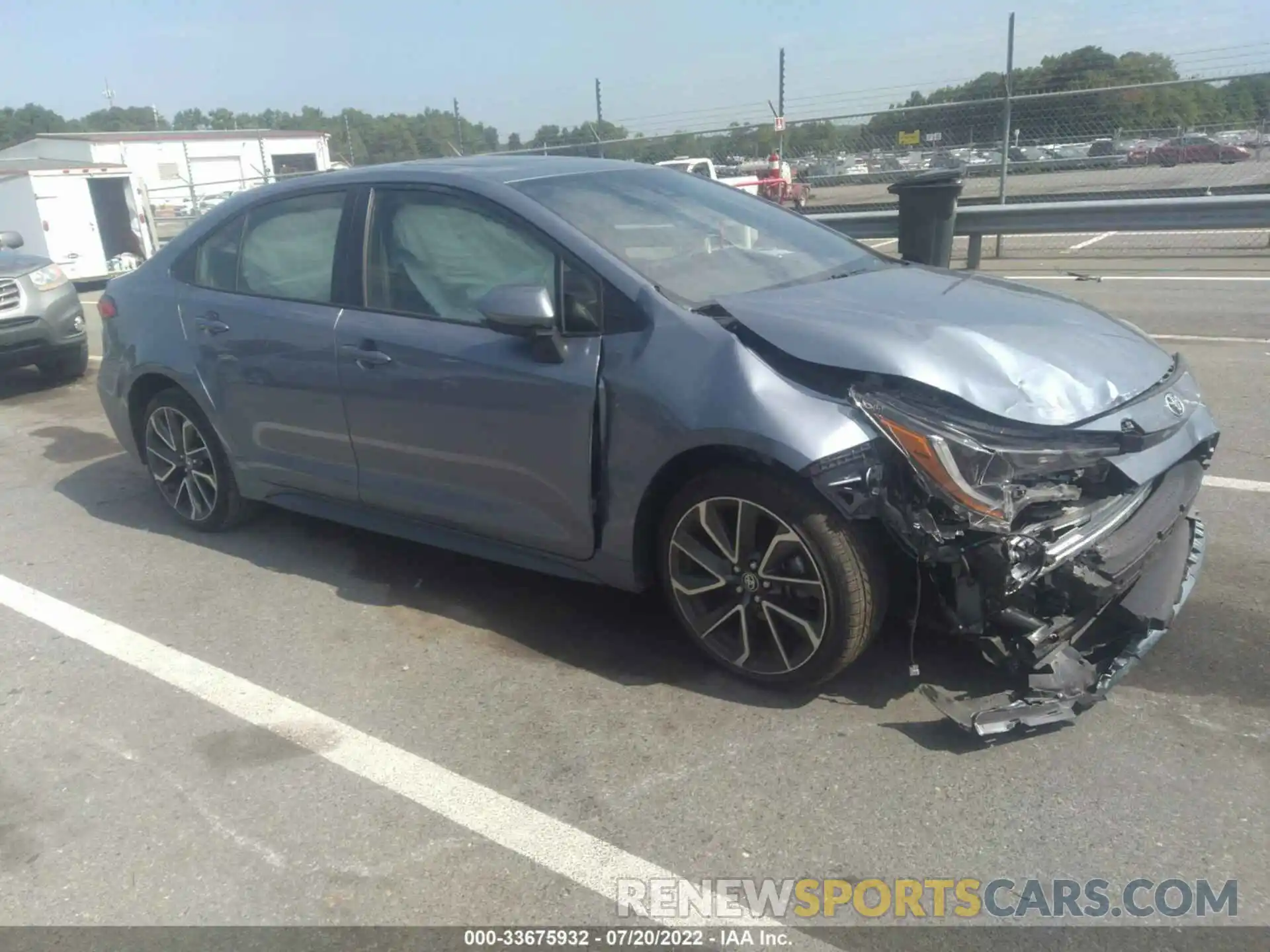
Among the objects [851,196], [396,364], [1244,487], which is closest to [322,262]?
[396,364]

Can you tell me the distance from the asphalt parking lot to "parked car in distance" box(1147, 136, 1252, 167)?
10346mm

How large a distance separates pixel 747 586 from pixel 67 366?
8.46 metres

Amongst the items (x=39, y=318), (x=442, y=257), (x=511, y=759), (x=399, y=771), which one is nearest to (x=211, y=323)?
(x=442, y=257)

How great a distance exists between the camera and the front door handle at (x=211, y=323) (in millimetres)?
4852

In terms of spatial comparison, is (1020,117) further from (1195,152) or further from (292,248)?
(292,248)

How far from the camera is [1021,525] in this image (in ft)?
9.85

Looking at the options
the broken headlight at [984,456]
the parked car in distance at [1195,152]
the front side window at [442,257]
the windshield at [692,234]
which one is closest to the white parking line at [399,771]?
the broken headlight at [984,456]

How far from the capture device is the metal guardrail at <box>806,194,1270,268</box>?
10336 millimetres

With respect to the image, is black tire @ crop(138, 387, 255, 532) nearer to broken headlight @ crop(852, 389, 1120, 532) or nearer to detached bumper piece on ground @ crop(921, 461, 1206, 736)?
broken headlight @ crop(852, 389, 1120, 532)

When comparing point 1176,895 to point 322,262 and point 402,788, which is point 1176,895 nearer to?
point 402,788

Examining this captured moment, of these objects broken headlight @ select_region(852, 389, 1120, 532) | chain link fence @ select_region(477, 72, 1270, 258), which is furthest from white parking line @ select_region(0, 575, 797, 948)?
chain link fence @ select_region(477, 72, 1270, 258)

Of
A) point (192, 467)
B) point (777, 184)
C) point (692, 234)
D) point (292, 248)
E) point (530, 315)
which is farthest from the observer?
point (777, 184)

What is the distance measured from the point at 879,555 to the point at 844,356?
0.61m

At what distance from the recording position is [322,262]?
4.50 m
